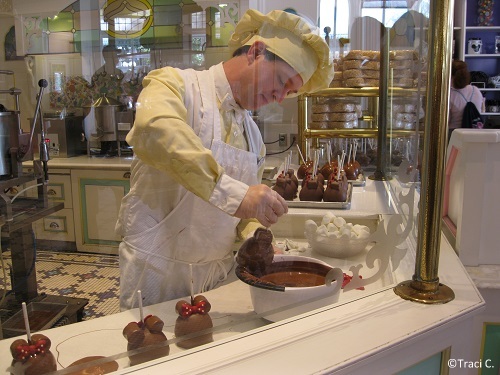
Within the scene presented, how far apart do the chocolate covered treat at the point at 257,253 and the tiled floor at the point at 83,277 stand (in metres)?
0.22

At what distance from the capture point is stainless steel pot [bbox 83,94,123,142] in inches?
29.5

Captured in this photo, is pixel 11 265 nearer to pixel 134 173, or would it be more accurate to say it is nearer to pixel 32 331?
pixel 32 331

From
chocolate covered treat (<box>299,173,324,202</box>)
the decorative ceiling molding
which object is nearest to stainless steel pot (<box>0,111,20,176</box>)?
the decorative ceiling molding

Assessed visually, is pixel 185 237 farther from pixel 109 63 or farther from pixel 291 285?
pixel 109 63

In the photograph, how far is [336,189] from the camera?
1520 millimetres

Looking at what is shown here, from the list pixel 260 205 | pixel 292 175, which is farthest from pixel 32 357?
pixel 292 175

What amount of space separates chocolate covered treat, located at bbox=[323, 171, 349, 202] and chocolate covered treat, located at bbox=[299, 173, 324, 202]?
0.07ft

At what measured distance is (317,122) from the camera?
1.28 meters

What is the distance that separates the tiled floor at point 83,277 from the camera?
2.41 ft

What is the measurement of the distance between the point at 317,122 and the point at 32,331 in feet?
2.79

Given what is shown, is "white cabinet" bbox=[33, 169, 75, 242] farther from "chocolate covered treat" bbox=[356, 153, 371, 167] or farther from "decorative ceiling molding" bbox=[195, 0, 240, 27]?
"chocolate covered treat" bbox=[356, 153, 371, 167]

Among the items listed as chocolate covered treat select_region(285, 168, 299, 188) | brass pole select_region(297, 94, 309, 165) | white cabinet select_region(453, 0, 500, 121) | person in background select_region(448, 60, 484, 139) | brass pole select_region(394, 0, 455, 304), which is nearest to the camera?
brass pole select_region(394, 0, 455, 304)

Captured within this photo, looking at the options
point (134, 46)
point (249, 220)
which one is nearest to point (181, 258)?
point (249, 220)

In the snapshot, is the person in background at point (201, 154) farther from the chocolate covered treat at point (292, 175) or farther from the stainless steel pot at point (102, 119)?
the chocolate covered treat at point (292, 175)
